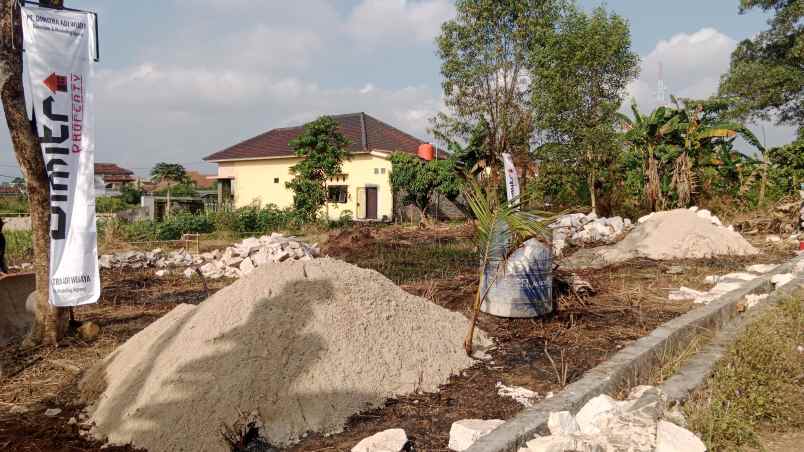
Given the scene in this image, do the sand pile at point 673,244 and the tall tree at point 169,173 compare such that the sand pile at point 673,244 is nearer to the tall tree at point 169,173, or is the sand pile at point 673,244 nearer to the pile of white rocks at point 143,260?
the pile of white rocks at point 143,260

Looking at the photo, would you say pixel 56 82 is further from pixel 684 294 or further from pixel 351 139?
pixel 351 139

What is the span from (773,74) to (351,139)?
54.5 feet

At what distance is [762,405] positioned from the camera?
3064 mm

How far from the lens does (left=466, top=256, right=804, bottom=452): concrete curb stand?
8.24 ft

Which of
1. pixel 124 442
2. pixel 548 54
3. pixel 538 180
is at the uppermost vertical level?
pixel 548 54

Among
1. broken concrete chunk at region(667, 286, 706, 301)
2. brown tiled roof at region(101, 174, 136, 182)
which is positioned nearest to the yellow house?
broken concrete chunk at region(667, 286, 706, 301)

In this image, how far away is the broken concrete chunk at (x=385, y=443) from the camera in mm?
2516

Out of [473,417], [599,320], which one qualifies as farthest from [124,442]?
[599,320]

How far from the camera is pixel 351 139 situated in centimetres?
2556

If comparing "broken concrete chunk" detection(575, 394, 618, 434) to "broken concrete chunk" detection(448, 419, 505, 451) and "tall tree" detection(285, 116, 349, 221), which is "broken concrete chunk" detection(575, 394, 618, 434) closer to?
"broken concrete chunk" detection(448, 419, 505, 451)

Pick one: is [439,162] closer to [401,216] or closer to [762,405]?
[401,216]

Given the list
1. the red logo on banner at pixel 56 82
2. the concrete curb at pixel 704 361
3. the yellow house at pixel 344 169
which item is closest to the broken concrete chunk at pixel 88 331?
the red logo on banner at pixel 56 82

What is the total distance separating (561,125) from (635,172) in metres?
2.53

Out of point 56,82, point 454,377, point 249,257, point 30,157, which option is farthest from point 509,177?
point 249,257
